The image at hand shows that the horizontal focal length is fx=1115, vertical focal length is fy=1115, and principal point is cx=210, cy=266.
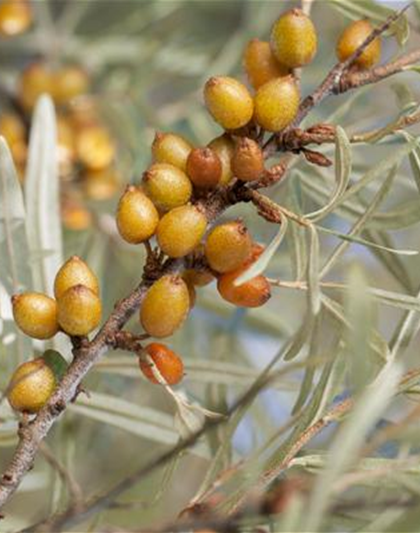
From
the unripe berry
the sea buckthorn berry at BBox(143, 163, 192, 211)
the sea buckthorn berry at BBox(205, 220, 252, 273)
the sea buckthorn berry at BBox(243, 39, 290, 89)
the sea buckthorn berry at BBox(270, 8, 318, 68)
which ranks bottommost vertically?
the unripe berry

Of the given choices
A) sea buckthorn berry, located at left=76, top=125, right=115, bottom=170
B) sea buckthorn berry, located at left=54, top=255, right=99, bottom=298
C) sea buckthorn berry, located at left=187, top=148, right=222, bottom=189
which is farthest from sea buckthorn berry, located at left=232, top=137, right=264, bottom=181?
sea buckthorn berry, located at left=76, top=125, right=115, bottom=170

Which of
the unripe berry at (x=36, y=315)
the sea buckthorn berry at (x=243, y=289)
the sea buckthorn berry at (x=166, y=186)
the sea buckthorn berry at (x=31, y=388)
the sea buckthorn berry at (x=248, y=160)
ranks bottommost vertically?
the sea buckthorn berry at (x=31, y=388)

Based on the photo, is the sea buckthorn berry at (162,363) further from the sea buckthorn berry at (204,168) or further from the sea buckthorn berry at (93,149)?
the sea buckthorn berry at (93,149)

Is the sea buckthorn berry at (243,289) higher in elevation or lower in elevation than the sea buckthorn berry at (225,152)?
lower

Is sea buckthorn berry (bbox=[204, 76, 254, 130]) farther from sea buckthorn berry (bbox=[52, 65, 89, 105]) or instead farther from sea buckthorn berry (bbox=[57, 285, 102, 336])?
sea buckthorn berry (bbox=[52, 65, 89, 105])

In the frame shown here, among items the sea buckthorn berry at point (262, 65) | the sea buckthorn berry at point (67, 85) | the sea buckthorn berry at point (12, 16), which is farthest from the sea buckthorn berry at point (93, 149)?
the sea buckthorn berry at point (262, 65)

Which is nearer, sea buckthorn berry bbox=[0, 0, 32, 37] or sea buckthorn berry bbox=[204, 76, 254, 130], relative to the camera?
sea buckthorn berry bbox=[204, 76, 254, 130]
